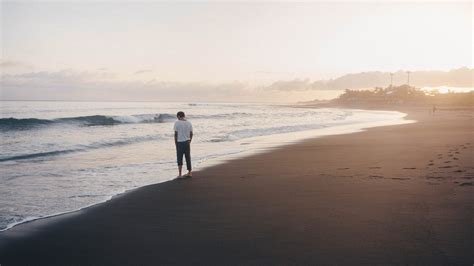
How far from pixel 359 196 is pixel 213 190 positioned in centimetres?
316

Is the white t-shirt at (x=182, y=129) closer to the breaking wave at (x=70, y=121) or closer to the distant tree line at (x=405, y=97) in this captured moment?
the breaking wave at (x=70, y=121)

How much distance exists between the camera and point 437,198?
7.09m

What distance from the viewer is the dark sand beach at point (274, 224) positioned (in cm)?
480

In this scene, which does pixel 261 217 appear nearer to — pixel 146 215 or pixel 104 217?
pixel 146 215

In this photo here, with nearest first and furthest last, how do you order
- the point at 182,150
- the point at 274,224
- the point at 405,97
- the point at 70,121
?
the point at 274,224, the point at 182,150, the point at 70,121, the point at 405,97

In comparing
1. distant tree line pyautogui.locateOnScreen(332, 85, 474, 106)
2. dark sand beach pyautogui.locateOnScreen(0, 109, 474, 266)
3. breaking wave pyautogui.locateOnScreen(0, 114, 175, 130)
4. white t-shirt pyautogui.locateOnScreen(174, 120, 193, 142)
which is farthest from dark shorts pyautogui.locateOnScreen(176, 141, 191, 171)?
distant tree line pyautogui.locateOnScreen(332, 85, 474, 106)

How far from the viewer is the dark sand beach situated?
15.8 feet

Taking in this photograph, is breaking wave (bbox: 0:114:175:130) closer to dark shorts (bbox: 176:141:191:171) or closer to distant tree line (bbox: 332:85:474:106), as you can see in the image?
dark shorts (bbox: 176:141:191:171)

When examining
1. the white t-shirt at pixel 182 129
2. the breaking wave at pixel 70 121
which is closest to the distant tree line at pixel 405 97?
the breaking wave at pixel 70 121

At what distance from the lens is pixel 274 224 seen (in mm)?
5996

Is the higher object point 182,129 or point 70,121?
point 182,129

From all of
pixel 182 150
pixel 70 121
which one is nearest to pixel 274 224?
pixel 182 150

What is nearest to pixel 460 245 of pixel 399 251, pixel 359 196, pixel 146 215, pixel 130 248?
pixel 399 251

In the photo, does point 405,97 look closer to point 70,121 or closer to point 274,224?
point 70,121
